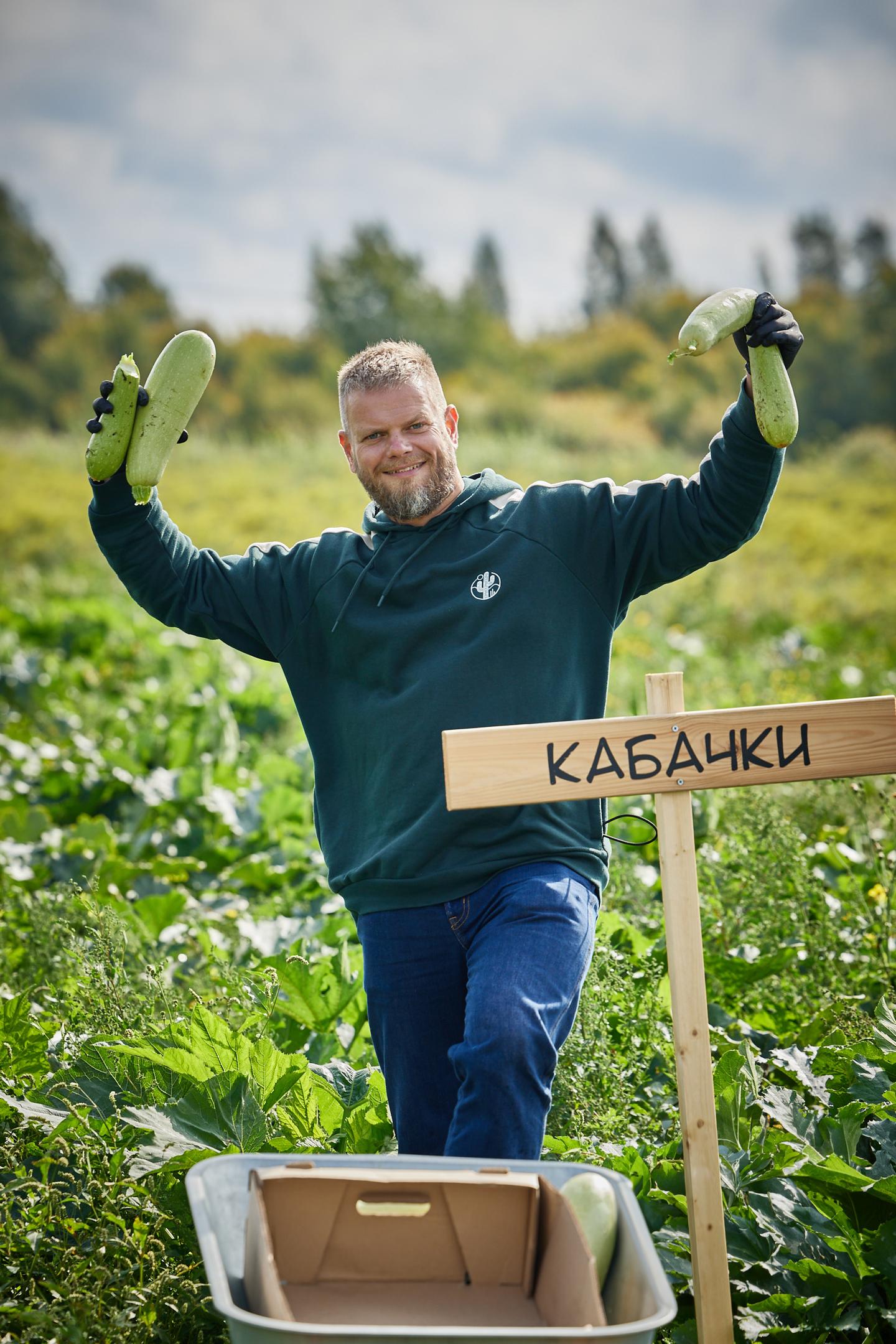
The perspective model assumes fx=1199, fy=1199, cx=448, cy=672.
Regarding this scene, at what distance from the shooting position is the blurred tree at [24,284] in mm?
41250

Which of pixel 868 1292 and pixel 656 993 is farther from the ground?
pixel 656 993

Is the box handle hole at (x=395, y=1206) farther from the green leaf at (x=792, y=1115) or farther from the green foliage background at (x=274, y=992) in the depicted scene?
the green leaf at (x=792, y=1115)

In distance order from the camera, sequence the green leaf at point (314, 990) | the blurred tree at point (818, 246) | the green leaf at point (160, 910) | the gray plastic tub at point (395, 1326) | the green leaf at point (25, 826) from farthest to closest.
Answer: the blurred tree at point (818, 246), the green leaf at point (25, 826), the green leaf at point (160, 910), the green leaf at point (314, 990), the gray plastic tub at point (395, 1326)

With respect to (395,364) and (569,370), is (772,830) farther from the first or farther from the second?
(569,370)

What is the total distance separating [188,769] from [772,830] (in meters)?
3.22

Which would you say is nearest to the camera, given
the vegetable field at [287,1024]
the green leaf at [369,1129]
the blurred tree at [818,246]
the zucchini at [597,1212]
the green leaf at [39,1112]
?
the zucchini at [597,1212]

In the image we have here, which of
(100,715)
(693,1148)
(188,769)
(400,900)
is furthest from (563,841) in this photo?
(100,715)

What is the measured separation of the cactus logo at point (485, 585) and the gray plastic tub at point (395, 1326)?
1302mm

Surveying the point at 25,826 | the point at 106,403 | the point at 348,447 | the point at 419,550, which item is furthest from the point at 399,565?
the point at 25,826

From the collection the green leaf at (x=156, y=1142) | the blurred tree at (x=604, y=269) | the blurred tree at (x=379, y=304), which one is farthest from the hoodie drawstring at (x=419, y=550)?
the blurred tree at (x=604, y=269)

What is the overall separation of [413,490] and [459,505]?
0.40ft

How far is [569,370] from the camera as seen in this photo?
37656 mm

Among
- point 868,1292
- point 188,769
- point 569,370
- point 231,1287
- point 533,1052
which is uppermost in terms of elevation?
point 569,370

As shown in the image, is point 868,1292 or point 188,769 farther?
point 188,769
